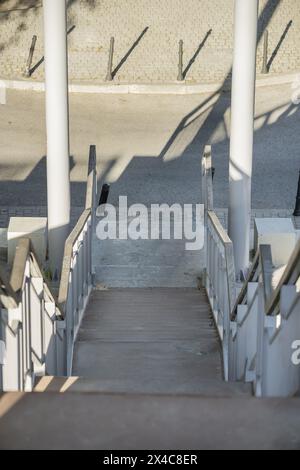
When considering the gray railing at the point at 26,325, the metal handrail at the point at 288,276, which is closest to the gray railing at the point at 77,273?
the gray railing at the point at 26,325

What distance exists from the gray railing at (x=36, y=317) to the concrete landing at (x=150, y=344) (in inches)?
9.5

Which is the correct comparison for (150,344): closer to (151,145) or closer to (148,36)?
(151,145)

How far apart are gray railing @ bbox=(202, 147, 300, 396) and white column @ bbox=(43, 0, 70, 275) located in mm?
2403

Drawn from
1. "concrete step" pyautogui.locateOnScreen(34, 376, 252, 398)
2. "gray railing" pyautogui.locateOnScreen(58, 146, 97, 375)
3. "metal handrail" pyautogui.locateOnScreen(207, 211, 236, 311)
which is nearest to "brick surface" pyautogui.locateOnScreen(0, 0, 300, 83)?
"gray railing" pyautogui.locateOnScreen(58, 146, 97, 375)

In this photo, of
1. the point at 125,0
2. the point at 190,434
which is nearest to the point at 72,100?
the point at 125,0

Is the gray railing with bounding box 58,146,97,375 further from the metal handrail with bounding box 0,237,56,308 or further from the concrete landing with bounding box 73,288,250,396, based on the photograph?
the metal handrail with bounding box 0,237,56,308

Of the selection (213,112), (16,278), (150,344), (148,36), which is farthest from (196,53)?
(16,278)

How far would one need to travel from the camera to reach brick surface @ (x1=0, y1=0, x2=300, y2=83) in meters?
19.8

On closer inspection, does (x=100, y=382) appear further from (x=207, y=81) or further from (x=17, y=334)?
(x=207, y=81)

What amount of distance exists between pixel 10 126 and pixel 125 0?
Answer: 15.7ft

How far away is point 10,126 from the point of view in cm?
1770

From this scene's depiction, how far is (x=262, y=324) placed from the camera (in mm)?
6516

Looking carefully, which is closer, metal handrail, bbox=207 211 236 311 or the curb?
metal handrail, bbox=207 211 236 311

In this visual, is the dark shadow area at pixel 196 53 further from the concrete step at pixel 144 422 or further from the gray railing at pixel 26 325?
the concrete step at pixel 144 422
